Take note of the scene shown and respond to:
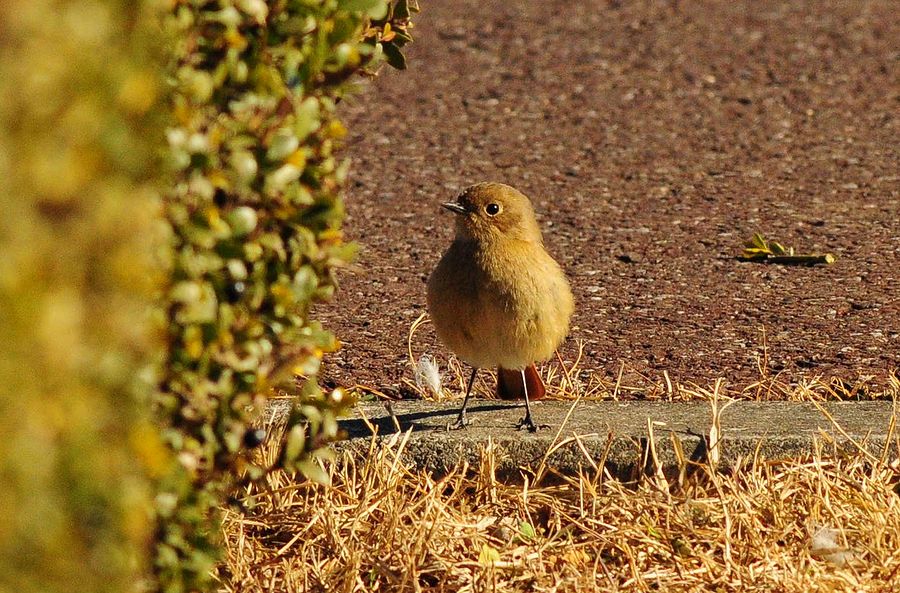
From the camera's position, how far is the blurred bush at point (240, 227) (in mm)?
2863

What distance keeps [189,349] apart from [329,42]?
2.62 feet

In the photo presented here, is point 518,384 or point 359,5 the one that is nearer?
point 359,5

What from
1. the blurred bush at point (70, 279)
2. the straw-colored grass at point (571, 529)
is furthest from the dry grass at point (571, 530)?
the blurred bush at point (70, 279)

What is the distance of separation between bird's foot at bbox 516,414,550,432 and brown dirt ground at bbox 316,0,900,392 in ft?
2.68

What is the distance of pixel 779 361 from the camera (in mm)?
5664

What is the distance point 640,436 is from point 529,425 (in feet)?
Result: 1.36

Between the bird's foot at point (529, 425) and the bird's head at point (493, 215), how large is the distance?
716 millimetres

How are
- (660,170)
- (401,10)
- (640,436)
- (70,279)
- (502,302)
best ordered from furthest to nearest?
(660,170), (502,302), (640,436), (401,10), (70,279)

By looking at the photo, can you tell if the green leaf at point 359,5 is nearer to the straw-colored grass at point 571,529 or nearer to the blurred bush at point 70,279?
the blurred bush at point 70,279

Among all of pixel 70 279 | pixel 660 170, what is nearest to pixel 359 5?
pixel 70 279

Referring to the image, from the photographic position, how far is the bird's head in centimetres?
519

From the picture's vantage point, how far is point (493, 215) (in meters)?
5.23

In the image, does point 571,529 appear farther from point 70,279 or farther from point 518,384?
point 70,279

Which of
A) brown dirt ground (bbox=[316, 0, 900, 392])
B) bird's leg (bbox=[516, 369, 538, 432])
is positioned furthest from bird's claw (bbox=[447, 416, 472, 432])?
brown dirt ground (bbox=[316, 0, 900, 392])
